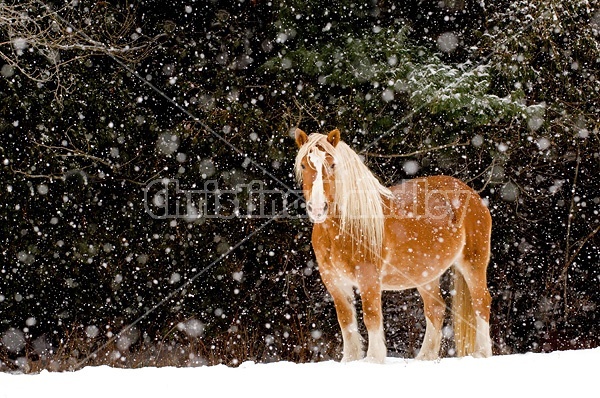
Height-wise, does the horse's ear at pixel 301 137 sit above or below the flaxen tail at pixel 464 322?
above

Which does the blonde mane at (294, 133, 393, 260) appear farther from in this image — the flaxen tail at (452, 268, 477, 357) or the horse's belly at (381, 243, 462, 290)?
the flaxen tail at (452, 268, 477, 357)

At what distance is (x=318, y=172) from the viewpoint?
4.35 meters

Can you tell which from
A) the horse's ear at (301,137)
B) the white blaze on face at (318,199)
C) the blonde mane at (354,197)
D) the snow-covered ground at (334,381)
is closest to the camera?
the snow-covered ground at (334,381)

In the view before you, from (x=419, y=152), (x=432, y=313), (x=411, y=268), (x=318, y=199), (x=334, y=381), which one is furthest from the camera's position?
(x=419, y=152)

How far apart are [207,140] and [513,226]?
→ 4.81 m

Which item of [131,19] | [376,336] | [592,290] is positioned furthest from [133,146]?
[592,290]

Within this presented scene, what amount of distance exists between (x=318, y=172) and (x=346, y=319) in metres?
1.41

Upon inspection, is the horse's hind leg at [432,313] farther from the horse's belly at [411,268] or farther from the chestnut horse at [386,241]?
the horse's belly at [411,268]

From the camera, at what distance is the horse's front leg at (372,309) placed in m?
4.55

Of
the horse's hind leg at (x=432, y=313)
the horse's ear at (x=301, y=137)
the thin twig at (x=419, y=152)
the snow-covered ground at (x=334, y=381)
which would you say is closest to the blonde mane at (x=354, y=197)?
the horse's ear at (x=301, y=137)

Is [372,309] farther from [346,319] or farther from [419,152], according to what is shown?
[419,152]

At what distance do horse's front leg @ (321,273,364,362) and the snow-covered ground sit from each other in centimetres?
87

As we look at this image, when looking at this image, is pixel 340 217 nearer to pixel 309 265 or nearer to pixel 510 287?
pixel 309 265

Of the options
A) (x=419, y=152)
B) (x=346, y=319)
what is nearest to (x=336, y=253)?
(x=346, y=319)
